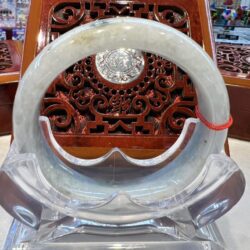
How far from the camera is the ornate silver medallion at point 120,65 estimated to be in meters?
1.04

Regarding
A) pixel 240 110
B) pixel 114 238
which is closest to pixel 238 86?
pixel 240 110

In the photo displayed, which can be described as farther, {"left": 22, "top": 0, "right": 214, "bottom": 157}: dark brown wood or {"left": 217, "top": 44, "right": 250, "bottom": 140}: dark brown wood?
{"left": 217, "top": 44, "right": 250, "bottom": 140}: dark brown wood

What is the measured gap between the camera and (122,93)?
1.07 metres

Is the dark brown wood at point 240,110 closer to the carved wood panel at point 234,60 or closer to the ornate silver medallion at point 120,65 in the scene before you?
the carved wood panel at point 234,60

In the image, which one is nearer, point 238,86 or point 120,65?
point 120,65

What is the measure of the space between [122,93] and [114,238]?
19.4 inches

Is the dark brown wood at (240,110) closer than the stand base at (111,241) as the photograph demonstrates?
No

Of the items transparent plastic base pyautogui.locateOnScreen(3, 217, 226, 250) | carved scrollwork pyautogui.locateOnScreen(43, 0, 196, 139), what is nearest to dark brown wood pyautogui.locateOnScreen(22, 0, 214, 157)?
carved scrollwork pyautogui.locateOnScreen(43, 0, 196, 139)

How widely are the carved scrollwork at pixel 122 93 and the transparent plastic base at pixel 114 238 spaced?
16.0 inches

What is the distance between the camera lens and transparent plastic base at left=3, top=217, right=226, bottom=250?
66 centimetres

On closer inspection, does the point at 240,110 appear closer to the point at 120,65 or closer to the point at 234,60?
the point at 234,60

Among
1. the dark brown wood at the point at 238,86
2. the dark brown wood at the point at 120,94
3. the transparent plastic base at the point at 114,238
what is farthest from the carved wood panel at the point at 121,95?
the dark brown wood at the point at 238,86

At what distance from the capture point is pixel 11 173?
599 millimetres

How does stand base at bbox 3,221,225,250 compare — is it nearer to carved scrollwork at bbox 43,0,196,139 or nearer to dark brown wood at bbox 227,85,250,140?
carved scrollwork at bbox 43,0,196,139
